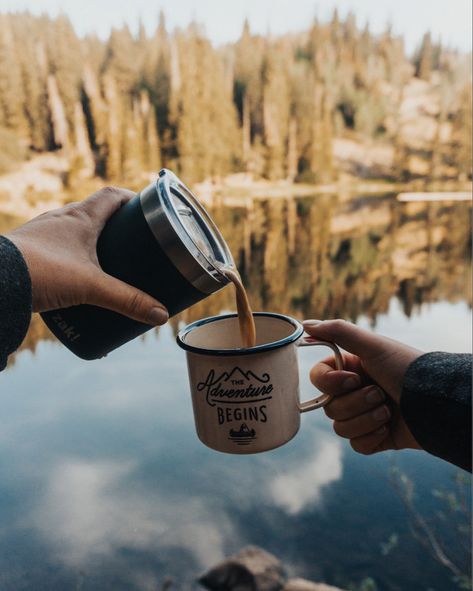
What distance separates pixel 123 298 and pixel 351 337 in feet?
1.21

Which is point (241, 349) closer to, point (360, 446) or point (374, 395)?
point (374, 395)

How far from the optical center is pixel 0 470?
8.81m

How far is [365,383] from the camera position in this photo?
36.8 inches

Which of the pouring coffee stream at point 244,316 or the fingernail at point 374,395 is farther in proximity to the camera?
the fingernail at point 374,395

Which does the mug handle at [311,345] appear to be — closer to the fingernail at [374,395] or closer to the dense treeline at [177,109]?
the fingernail at [374,395]

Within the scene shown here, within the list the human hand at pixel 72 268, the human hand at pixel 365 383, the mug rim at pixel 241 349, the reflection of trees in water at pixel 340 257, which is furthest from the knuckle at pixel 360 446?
the reflection of trees in water at pixel 340 257

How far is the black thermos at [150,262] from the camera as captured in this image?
2.17ft

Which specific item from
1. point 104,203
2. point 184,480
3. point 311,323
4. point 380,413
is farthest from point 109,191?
point 184,480

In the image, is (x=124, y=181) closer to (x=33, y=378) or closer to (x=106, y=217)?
(x=33, y=378)

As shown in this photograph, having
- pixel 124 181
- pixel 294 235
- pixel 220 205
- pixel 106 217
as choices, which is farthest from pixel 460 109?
pixel 106 217

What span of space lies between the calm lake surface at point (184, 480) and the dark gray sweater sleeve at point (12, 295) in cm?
645

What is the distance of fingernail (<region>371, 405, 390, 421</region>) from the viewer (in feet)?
3.02

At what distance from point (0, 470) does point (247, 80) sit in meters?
17.0

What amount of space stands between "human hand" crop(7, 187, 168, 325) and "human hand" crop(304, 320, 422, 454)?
28cm
